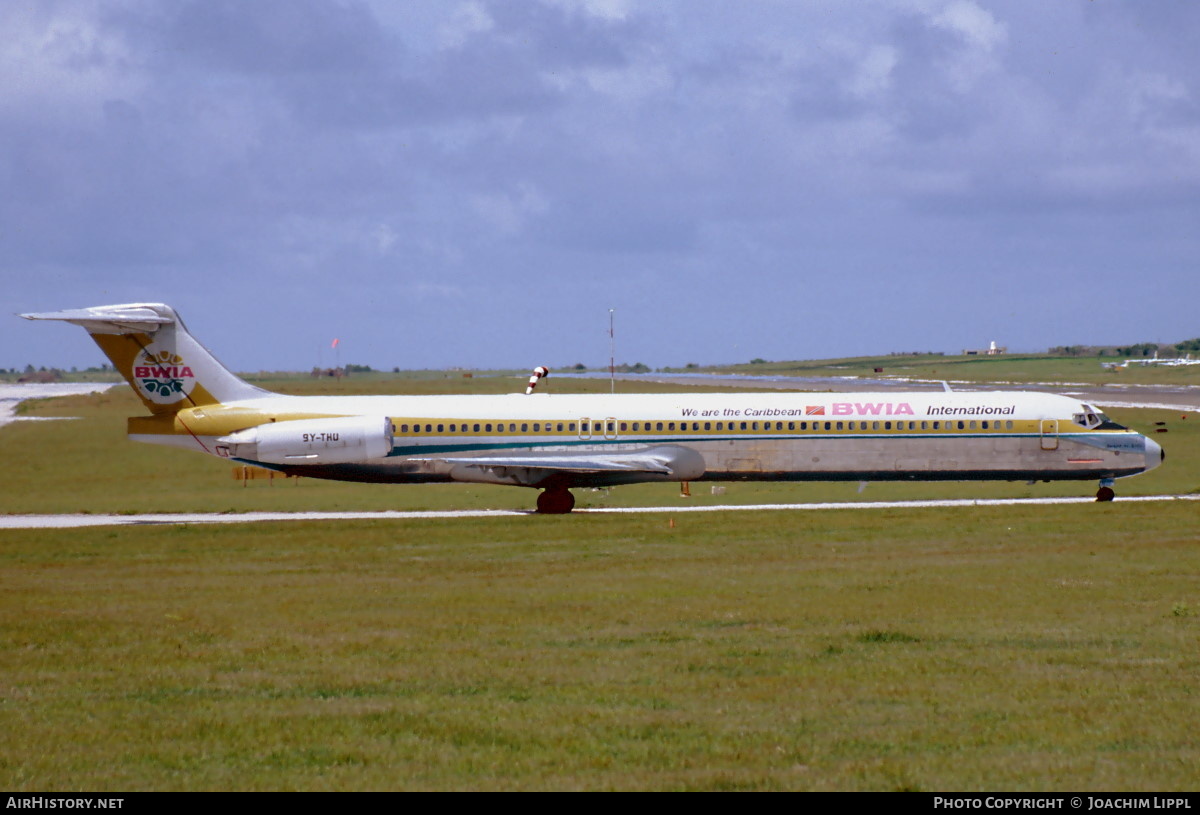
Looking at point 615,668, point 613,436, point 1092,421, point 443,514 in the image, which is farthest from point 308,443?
point 615,668

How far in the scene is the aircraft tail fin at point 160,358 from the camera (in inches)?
1390

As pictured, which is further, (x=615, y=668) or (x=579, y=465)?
(x=579, y=465)

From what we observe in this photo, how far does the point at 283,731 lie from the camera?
38.0ft

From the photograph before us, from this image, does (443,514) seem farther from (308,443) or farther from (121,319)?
(121,319)

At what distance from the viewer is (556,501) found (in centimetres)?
3656

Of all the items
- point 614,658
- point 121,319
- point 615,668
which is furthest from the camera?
point 121,319

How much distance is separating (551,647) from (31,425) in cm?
6461

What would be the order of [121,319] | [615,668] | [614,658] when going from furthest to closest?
1. [121,319]
2. [614,658]
3. [615,668]

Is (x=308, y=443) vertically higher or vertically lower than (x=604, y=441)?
higher

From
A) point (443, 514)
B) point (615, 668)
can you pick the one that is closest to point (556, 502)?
point (443, 514)

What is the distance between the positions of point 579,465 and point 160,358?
1155 centimetres

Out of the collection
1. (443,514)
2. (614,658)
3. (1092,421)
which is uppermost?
(1092,421)

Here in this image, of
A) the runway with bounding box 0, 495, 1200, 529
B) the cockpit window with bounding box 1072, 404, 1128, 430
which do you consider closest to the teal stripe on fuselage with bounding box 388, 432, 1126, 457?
the runway with bounding box 0, 495, 1200, 529
